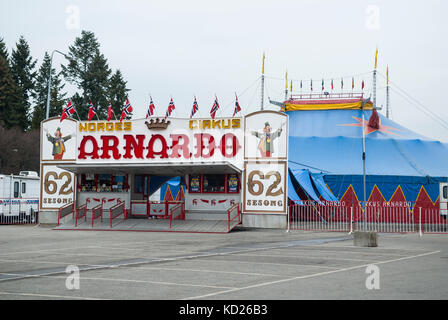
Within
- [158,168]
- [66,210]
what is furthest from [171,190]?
[158,168]

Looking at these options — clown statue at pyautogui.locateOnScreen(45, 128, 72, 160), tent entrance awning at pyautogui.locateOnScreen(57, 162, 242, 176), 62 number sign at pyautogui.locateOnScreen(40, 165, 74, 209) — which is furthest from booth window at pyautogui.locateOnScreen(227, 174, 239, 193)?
clown statue at pyautogui.locateOnScreen(45, 128, 72, 160)

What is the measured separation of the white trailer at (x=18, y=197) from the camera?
104 feet

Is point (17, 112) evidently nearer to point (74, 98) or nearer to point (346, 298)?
point (74, 98)

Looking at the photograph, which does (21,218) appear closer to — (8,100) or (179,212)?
(179,212)

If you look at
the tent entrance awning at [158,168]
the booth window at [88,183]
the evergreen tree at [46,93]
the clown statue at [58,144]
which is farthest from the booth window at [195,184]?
the evergreen tree at [46,93]

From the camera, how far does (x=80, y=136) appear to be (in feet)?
97.6

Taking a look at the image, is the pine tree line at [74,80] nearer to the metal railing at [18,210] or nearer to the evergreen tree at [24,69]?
the evergreen tree at [24,69]

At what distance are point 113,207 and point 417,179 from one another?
688 inches

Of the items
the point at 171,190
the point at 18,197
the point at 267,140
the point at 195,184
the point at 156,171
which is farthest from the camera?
the point at 171,190

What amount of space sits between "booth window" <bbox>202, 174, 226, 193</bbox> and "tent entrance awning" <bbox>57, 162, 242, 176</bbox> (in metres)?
0.43

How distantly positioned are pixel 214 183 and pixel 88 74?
148 ft

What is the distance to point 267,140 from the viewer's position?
27.3m

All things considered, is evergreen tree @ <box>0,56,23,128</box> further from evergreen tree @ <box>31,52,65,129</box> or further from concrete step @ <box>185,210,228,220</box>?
concrete step @ <box>185,210,228,220</box>

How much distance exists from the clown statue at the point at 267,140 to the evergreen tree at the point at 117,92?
150 ft
